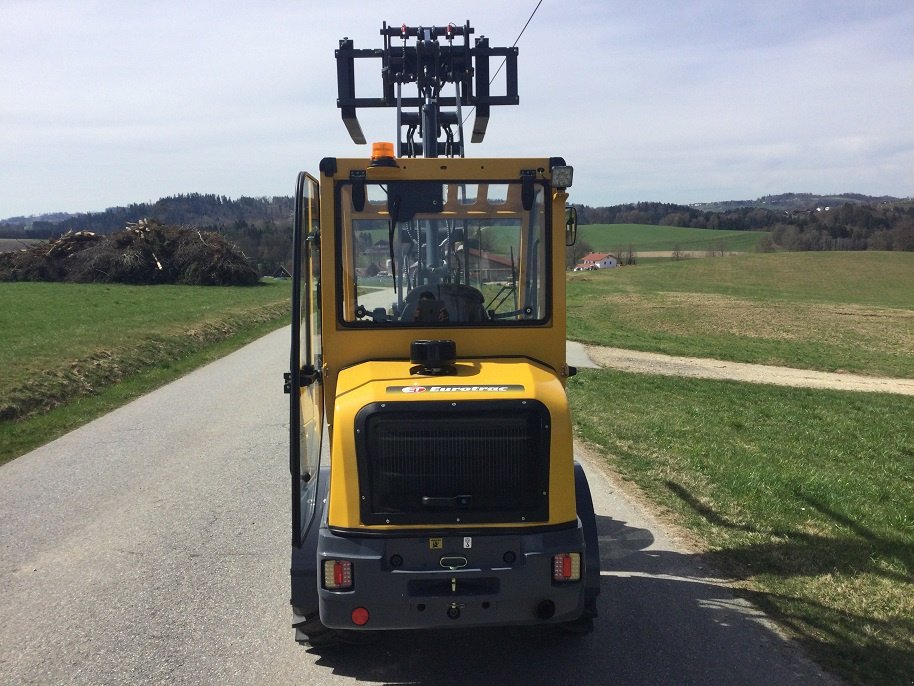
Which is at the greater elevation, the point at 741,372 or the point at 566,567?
the point at 566,567

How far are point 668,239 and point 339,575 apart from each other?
325ft

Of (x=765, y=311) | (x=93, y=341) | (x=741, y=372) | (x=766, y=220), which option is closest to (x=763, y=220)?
(x=766, y=220)

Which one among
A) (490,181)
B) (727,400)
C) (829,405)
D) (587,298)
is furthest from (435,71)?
(587,298)

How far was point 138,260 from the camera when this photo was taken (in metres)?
47.5

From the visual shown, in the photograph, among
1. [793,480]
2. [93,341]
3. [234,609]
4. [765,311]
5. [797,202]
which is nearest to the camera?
[234,609]

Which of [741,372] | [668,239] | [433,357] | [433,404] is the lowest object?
[741,372]

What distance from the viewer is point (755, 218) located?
3287 inches

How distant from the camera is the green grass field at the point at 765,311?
2484cm

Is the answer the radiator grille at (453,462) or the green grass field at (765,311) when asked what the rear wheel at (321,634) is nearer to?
the radiator grille at (453,462)

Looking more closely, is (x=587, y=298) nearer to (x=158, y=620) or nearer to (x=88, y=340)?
(x=88, y=340)

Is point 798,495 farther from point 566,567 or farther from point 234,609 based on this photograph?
point 234,609

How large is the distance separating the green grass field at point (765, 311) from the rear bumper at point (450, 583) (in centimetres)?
1995

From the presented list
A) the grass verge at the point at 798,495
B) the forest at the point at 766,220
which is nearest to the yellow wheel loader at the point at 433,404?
the grass verge at the point at 798,495

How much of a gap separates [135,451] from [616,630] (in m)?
6.74
